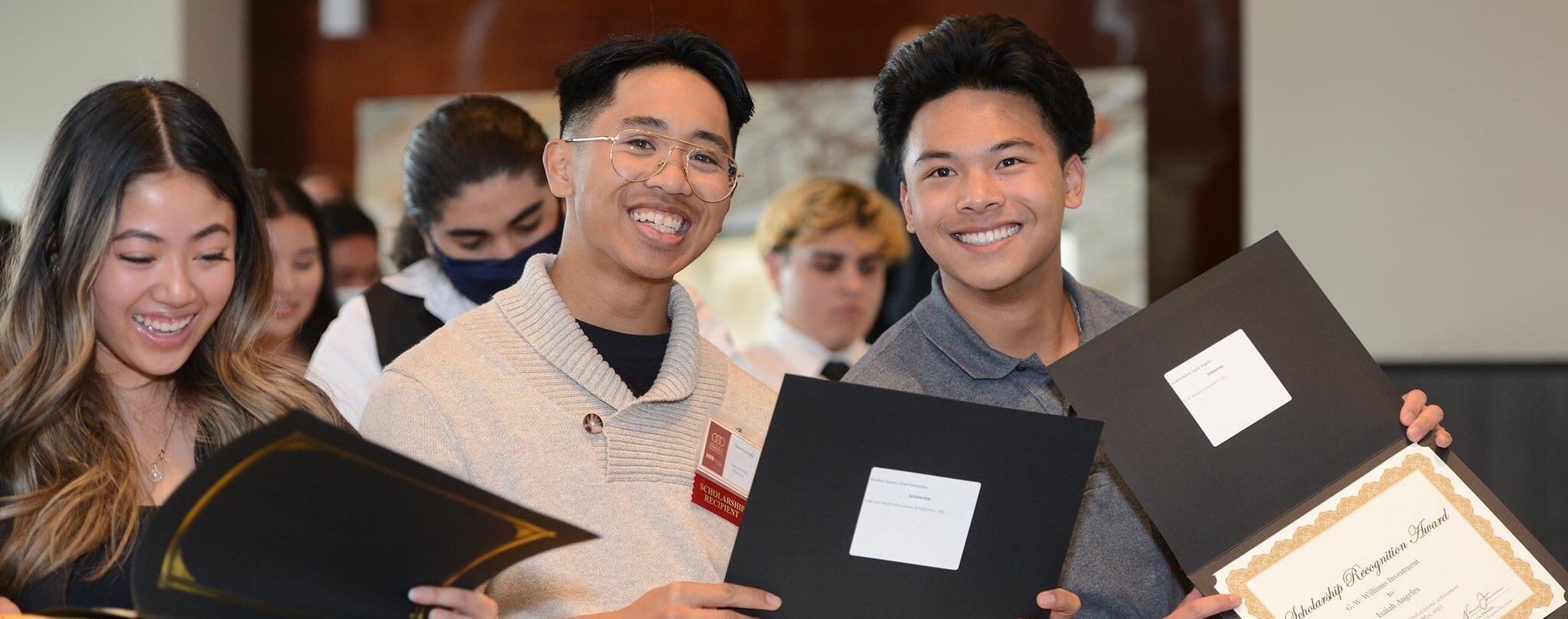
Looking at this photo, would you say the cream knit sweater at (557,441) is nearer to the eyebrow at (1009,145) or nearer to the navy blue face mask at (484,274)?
the eyebrow at (1009,145)

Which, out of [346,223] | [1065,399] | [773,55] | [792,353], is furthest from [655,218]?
[773,55]

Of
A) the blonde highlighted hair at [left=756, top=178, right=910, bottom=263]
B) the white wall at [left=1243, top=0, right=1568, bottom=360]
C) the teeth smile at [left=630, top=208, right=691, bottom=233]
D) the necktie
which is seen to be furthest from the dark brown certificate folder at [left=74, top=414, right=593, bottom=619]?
the white wall at [left=1243, top=0, right=1568, bottom=360]

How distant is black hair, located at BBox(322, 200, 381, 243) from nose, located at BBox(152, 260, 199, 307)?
2.37 metres

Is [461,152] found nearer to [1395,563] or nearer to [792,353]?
[792,353]

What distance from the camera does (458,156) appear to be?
302 centimetres

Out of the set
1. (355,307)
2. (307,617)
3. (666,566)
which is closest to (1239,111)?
(355,307)

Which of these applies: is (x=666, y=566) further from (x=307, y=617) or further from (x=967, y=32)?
(x=967, y=32)

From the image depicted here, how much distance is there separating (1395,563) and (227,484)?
1.50 m

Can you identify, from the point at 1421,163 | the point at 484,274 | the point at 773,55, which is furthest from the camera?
the point at 773,55

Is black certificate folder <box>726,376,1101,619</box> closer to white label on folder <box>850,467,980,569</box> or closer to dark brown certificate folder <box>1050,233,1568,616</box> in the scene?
white label on folder <box>850,467,980,569</box>

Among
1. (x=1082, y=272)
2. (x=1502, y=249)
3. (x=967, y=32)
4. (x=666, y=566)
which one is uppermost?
(x=1502, y=249)

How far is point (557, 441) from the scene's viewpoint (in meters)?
1.96

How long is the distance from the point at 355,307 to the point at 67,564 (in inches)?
51.9

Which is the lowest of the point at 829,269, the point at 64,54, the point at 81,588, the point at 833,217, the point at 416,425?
the point at 81,588
